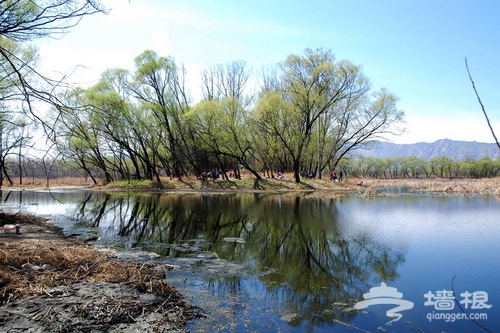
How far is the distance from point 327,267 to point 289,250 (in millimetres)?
1945

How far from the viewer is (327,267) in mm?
8531

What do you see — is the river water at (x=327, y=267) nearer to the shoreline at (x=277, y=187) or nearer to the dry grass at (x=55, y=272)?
the dry grass at (x=55, y=272)

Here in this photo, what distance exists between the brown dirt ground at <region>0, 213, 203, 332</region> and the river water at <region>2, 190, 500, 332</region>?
0.60 m

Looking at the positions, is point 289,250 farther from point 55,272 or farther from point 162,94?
point 162,94

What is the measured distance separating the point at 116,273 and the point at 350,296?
172 inches

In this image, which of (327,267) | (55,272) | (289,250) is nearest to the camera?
(55,272)

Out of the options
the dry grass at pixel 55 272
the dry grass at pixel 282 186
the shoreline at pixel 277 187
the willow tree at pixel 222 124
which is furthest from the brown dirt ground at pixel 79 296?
the willow tree at pixel 222 124

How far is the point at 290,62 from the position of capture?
36.2m

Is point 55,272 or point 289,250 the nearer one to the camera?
point 55,272

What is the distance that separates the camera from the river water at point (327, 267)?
555 cm

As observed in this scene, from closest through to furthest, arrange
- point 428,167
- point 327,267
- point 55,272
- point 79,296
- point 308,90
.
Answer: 1. point 79,296
2. point 55,272
3. point 327,267
4. point 308,90
5. point 428,167

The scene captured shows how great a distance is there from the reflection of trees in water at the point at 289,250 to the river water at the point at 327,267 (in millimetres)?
29

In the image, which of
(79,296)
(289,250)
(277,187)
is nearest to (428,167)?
(277,187)

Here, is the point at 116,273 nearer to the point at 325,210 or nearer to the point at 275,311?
the point at 275,311
